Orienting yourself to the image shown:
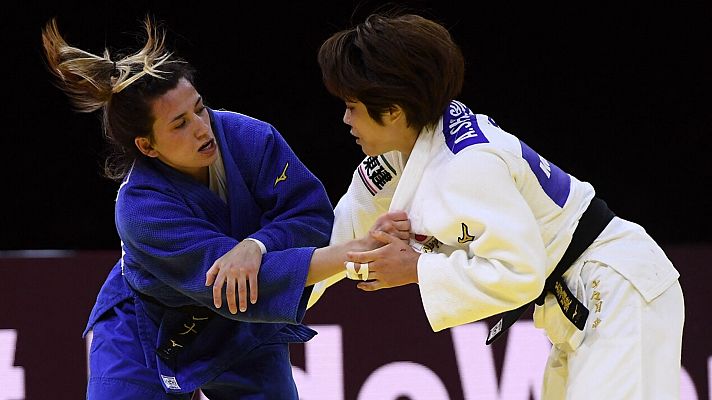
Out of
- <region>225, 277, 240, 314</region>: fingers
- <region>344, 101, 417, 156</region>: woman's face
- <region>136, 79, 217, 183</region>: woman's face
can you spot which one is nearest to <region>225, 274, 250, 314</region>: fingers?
<region>225, 277, 240, 314</region>: fingers

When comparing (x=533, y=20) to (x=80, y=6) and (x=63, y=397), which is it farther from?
(x=63, y=397)

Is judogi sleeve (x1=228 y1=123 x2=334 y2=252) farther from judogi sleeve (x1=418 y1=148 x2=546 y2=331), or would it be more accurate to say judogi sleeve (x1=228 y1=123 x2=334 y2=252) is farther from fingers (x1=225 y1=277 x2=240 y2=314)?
judogi sleeve (x1=418 y1=148 x2=546 y2=331)

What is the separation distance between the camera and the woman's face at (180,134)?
289cm

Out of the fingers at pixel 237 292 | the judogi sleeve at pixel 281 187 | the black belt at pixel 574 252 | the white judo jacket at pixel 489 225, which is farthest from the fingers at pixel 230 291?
the black belt at pixel 574 252

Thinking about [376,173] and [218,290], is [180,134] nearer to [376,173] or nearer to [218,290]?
[218,290]

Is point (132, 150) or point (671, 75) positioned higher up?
point (132, 150)

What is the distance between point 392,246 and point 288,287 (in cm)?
32

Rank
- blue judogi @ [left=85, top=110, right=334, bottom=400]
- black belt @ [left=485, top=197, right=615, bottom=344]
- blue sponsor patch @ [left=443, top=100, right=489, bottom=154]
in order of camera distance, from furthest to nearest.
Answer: blue judogi @ [left=85, top=110, right=334, bottom=400] < black belt @ [left=485, top=197, right=615, bottom=344] < blue sponsor patch @ [left=443, top=100, right=489, bottom=154]

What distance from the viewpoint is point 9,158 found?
5387mm

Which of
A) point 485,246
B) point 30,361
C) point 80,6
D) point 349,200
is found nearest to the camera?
point 485,246

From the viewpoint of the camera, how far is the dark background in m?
5.38

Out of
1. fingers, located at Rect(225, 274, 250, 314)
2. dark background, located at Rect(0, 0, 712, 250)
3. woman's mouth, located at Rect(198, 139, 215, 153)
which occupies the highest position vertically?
woman's mouth, located at Rect(198, 139, 215, 153)

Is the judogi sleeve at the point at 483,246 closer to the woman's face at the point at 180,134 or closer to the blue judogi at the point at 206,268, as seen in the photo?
the blue judogi at the point at 206,268

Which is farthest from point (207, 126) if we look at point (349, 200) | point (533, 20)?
point (533, 20)
